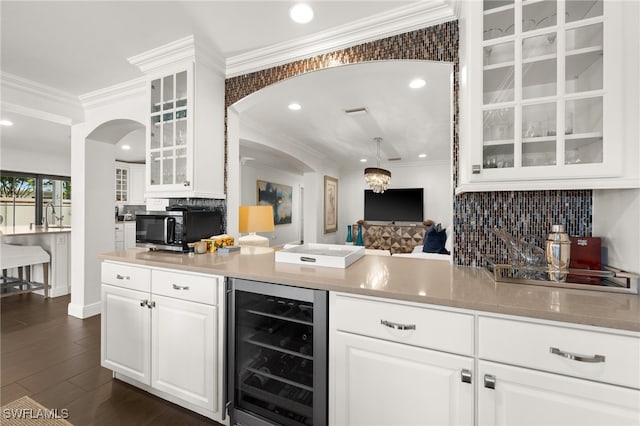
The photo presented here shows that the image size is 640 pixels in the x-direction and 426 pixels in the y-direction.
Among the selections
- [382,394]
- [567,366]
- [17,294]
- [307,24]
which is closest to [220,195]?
[307,24]

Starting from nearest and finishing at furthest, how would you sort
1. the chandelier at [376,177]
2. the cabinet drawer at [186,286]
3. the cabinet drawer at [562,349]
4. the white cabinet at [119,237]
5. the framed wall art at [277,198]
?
the cabinet drawer at [562,349] < the cabinet drawer at [186,286] < the chandelier at [376,177] < the white cabinet at [119,237] < the framed wall art at [277,198]

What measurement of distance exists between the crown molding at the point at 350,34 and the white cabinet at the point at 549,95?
15.3 inches

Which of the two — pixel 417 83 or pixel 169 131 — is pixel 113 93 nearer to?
pixel 169 131

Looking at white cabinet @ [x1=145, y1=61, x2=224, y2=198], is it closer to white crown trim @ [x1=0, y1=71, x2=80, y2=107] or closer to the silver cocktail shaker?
white crown trim @ [x1=0, y1=71, x2=80, y2=107]

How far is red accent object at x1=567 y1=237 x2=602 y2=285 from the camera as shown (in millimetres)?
1383

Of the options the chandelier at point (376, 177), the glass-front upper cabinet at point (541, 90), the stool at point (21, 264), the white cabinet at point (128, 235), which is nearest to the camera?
the glass-front upper cabinet at point (541, 90)

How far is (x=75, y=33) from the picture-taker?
209 cm

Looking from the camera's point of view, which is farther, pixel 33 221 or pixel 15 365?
pixel 33 221

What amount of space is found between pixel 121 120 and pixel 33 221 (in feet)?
14.8

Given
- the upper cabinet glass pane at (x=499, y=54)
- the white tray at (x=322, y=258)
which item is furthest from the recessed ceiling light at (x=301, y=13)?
the white tray at (x=322, y=258)

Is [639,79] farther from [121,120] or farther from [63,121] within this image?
[63,121]

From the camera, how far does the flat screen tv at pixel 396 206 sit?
25.6 ft

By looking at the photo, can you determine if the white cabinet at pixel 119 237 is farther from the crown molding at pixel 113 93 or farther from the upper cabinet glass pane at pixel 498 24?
the upper cabinet glass pane at pixel 498 24

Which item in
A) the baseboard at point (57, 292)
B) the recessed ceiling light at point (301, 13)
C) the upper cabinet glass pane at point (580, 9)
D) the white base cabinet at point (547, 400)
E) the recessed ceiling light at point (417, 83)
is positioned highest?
the recessed ceiling light at point (417, 83)
